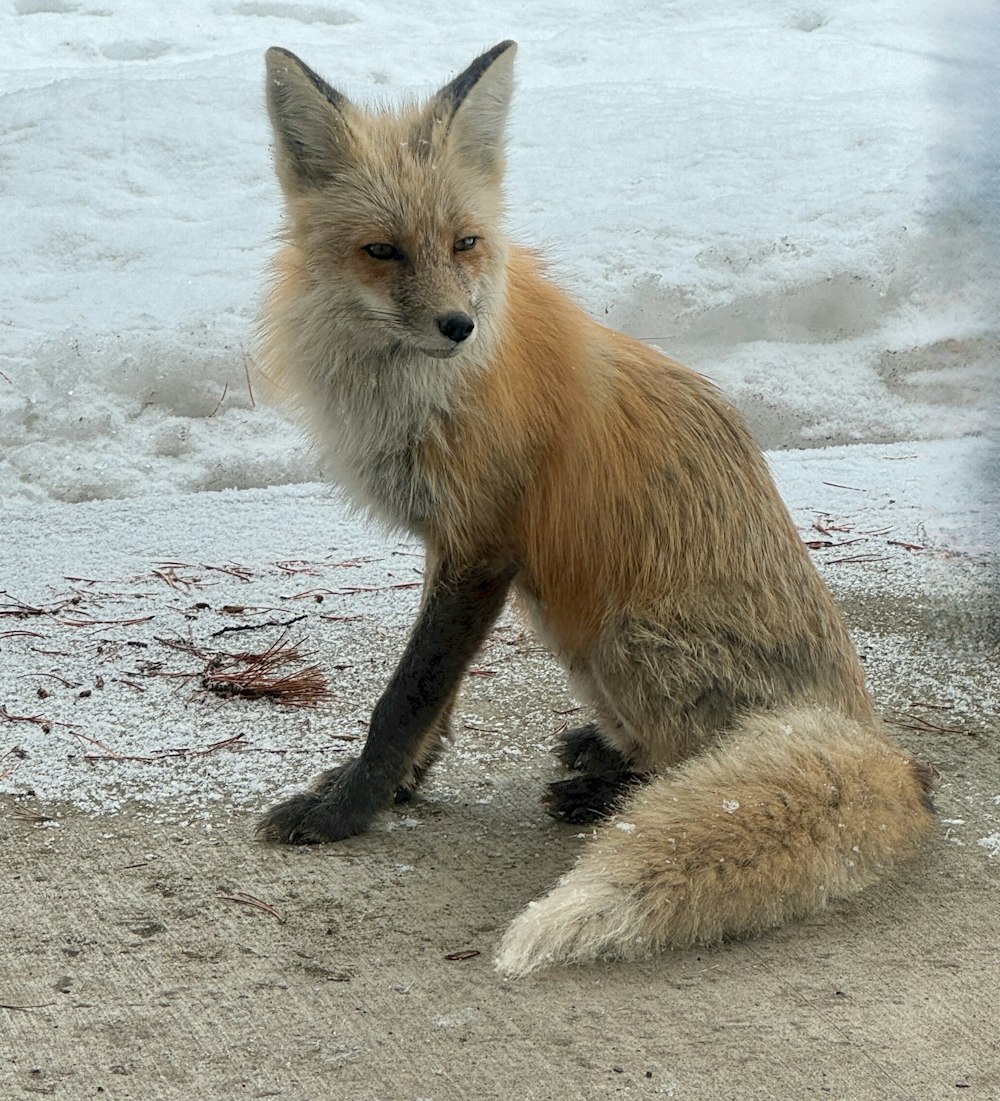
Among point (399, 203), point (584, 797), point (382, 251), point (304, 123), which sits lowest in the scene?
point (584, 797)

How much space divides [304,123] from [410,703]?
1.53 metres

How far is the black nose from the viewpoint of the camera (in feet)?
9.81

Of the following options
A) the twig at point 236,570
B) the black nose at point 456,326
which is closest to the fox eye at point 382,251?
the black nose at point 456,326

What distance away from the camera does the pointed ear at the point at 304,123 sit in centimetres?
318

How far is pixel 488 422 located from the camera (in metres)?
3.29

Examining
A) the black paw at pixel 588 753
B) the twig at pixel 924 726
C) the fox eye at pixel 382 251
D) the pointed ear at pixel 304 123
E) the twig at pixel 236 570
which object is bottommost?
the twig at pixel 924 726

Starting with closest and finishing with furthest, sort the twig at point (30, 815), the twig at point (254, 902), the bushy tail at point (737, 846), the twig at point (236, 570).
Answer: the bushy tail at point (737, 846)
the twig at point (254, 902)
the twig at point (30, 815)
the twig at point (236, 570)

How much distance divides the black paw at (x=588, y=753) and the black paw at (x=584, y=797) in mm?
90

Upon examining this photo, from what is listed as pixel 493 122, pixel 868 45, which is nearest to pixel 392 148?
pixel 493 122

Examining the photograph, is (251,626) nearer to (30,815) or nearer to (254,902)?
(30,815)

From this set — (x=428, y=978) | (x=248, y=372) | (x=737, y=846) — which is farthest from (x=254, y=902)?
(x=248, y=372)

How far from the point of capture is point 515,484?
3326 mm

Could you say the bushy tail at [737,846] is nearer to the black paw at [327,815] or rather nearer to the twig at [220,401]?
the black paw at [327,815]

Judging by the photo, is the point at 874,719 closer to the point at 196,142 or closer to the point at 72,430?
the point at 72,430
